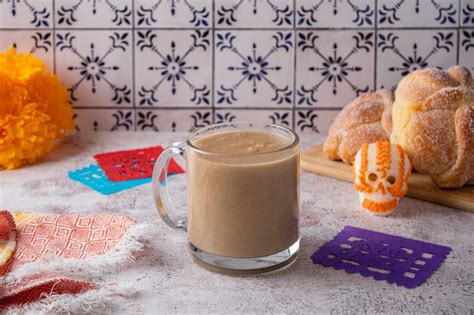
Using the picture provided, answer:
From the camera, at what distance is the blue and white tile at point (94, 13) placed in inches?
56.2

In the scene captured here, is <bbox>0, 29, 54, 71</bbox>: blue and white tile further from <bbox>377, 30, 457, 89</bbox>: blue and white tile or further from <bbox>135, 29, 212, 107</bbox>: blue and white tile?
<bbox>377, 30, 457, 89</bbox>: blue and white tile

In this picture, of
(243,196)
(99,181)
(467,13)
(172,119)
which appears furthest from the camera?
(172,119)

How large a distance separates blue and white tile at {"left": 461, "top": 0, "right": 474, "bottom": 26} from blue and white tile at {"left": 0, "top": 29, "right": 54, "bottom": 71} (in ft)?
2.73

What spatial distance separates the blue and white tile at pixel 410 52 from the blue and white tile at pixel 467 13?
3cm

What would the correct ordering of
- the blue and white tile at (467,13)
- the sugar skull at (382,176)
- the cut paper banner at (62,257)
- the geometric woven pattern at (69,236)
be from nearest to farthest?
1. the cut paper banner at (62,257)
2. the geometric woven pattern at (69,236)
3. the sugar skull at (382,176)
4. the blue and white tile at (467,13)

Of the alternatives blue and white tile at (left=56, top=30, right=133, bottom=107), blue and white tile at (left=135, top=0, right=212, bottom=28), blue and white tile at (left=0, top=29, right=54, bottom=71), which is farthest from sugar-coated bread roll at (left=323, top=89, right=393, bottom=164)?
blue and white tile at (left=0, top=29, right=54, bottom=71)

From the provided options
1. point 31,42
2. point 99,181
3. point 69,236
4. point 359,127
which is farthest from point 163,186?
point 31,42

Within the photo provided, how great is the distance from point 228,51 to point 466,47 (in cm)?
47

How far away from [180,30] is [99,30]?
0.55ft

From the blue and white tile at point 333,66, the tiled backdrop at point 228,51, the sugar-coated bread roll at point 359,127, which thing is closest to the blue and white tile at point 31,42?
the tiled backdrop at point 228,51

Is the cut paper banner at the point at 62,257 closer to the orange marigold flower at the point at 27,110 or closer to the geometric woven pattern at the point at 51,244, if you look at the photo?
the geometric woven pattern at the point at 51,244

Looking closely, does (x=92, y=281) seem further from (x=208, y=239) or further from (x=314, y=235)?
(x=314, y=235)

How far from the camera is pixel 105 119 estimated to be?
1496mm

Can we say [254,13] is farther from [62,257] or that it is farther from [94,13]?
[62,257]
